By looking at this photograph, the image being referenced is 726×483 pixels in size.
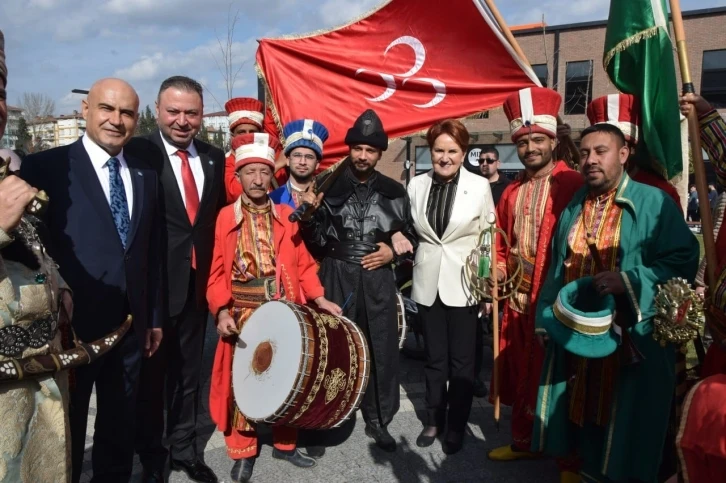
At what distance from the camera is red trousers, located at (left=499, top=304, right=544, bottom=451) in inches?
142

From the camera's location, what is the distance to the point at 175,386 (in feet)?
11.6

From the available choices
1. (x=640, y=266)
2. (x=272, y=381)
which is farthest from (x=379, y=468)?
(x=640, y=266)

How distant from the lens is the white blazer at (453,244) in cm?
386

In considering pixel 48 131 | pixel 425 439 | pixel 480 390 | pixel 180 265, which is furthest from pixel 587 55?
pixel 48 131

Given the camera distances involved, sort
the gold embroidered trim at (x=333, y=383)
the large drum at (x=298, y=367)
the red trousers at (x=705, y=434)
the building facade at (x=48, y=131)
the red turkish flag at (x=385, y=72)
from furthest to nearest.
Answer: the building facade at (x=48, y=131) → the red turkish flag at (x=385, y=72) → the gold embroidered trim at (x=333, y=383) → the large drum at (x=298, y=367) → the red trousers at (x=705, y=434)

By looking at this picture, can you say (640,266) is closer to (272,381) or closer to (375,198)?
(375,198)

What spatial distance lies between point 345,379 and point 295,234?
3.28 ft

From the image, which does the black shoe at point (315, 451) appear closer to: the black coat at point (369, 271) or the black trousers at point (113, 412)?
the black coat at point (369, 271)

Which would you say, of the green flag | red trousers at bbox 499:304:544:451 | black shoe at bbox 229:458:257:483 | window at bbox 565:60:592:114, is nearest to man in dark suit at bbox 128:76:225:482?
black shoe at bbox 229:458:257:483

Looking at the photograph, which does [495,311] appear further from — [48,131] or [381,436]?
[48,131]

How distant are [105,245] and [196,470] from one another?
1.69 meters

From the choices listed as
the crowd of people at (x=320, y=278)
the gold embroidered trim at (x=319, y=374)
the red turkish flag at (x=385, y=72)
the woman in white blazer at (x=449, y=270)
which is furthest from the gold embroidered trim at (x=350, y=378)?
the red turkish flag at (x=385, y=72)

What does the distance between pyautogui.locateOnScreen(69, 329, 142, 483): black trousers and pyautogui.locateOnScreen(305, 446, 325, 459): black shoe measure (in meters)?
1.27

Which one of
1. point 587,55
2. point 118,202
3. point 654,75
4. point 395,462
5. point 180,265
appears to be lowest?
point 395,462
